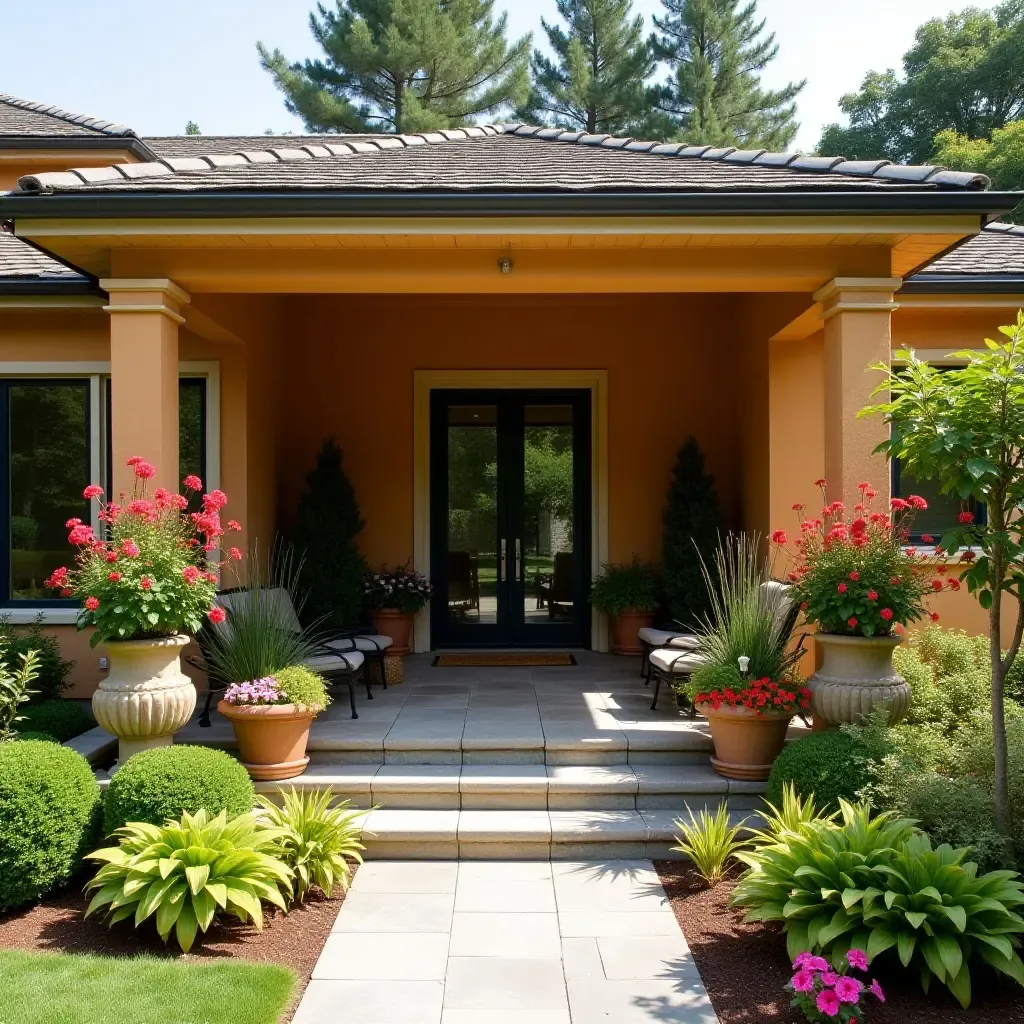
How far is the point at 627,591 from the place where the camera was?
884 cm

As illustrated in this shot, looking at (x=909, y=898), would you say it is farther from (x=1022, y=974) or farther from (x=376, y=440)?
(x=376, y=440)

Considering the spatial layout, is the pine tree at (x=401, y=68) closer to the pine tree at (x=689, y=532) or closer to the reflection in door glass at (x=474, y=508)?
the reflection in door glass at (x=474, y=508)

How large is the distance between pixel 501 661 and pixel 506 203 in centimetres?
467

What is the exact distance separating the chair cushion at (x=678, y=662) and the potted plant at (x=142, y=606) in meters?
2.94

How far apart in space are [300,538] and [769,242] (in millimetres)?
4874

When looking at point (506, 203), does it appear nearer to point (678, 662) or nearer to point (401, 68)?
point (678, 662)

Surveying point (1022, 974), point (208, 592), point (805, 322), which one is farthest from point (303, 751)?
point (805, 322)

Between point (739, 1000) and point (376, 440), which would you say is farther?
point (376, 440)

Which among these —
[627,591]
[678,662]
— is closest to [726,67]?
[627,591]

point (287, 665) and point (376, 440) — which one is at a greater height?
point (376, 440)

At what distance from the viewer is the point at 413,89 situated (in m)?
20.4

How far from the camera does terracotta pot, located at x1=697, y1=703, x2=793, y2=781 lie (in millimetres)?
5191

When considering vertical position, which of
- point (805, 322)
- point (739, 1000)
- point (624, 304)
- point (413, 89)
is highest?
point (413, 89)

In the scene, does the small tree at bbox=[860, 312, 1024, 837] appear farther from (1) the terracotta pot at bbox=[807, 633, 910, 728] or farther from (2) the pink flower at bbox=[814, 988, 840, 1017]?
(2) the pink flower at bbox=[814, 988, 840, 1017]
